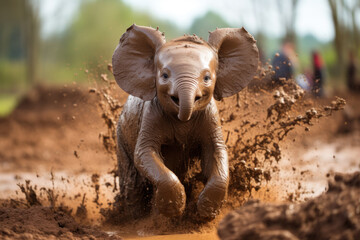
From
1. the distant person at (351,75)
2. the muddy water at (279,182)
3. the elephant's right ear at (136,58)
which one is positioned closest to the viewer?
the elephant's right ear at (136,58)

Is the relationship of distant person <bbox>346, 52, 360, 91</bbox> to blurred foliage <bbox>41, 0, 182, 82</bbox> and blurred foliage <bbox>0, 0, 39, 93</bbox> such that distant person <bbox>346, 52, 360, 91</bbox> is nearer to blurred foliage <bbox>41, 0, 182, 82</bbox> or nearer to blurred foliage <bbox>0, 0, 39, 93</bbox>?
blurred foliage <bbox>0, 0, 39, 93</bbox>

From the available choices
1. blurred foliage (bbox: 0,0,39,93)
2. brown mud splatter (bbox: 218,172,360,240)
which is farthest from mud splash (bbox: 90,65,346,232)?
blurred foliage (bbox: 0,0,39,93)

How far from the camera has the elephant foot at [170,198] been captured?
5328 millimetres

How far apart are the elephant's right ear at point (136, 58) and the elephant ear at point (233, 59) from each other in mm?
673

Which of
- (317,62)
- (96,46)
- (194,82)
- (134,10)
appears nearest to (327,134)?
(317,62)

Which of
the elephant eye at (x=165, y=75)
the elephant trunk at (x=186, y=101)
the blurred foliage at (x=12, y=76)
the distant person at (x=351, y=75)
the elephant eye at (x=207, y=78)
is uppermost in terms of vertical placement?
the blurred foliage at (x=12, y=76)

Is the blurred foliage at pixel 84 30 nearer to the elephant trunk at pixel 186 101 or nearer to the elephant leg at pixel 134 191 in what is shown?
the elephant leg at pixel 134 191

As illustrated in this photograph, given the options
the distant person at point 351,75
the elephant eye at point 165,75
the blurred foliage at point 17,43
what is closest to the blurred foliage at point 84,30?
the blurred foliage at point 17,43

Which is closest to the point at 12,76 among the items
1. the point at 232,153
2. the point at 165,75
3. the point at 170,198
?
the point at 232,153

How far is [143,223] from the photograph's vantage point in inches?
254

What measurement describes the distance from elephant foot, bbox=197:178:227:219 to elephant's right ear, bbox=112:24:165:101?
1.29m

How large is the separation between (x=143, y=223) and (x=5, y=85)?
93.9 feet

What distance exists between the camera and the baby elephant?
5324 millimetres

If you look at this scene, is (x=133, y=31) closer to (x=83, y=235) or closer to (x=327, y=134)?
(x=83, y=235)
